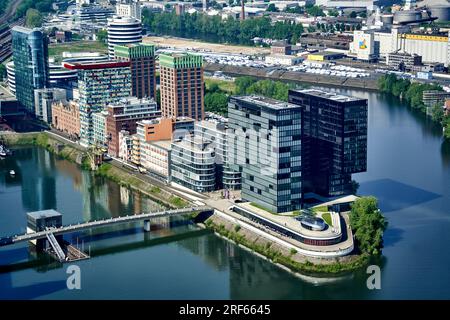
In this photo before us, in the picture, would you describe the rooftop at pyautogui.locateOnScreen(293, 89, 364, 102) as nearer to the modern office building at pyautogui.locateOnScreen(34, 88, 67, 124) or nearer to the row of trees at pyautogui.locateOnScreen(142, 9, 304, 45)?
the modern office building at pyautogui.locateOnScreen(34, 88, 67, 124)

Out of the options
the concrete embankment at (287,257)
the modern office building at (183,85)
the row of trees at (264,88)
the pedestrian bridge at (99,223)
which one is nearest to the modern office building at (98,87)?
the modern office building at (183,85)

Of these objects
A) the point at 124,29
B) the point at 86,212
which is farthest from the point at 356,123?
the point at 124,29

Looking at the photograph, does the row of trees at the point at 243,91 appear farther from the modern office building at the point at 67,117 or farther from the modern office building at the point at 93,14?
the modern office building at the point at 93,14

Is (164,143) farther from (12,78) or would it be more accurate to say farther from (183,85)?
(12,78)

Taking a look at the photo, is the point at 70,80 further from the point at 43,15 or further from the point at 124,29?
the point at 43,15

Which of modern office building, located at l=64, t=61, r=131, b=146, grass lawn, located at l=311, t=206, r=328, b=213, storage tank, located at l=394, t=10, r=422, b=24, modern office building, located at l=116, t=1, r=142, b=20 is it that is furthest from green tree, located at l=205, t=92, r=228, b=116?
modern office building, located at l=116, t=1, r=142, b=20

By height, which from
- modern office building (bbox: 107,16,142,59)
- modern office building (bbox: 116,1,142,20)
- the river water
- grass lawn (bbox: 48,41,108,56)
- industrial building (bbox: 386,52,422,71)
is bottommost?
the river water
